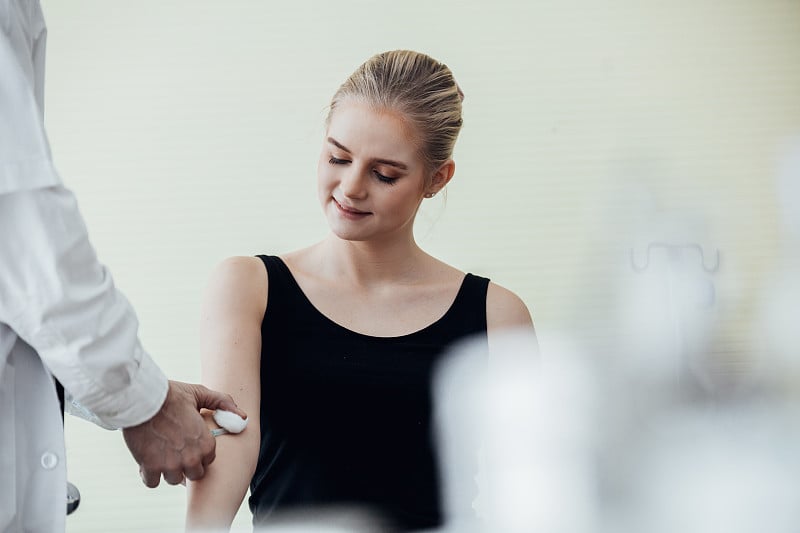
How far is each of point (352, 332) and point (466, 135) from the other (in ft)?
6.09

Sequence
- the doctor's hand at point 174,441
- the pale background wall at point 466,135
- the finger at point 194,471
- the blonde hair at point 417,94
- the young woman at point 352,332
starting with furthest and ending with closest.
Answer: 1. the pale background wall at point 466,135
2. the blonde hair at point 417,94
3. the young woman at point 352,332
4. the finger at point 194,471
5. the doctor's hand at point 174,441

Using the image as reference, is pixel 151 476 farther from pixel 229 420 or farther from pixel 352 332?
pixel 352 332

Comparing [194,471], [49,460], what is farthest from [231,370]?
[49,460]

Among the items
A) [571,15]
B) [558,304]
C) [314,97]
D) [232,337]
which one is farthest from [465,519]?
[571,15]

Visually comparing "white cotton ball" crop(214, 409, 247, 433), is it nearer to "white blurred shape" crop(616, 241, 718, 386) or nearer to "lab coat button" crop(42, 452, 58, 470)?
"lab coat button" crop(42, 452, 58, 470)

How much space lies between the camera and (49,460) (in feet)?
2.94

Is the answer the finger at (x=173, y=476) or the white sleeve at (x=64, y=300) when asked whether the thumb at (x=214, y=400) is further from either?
the white sleeve at (x=64, y=300)

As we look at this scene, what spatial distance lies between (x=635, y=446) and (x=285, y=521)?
200 cm

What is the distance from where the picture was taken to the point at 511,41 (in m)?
3.17

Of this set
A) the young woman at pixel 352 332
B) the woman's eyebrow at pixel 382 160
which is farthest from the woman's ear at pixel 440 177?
the woman's eyebrow at pixel 382 160

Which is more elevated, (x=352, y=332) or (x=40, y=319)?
(x=40, y=319)

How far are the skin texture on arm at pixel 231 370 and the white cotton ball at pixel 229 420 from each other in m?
0.02

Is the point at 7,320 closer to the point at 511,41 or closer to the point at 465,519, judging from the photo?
the point at 465,519

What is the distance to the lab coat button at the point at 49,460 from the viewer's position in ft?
2.94
